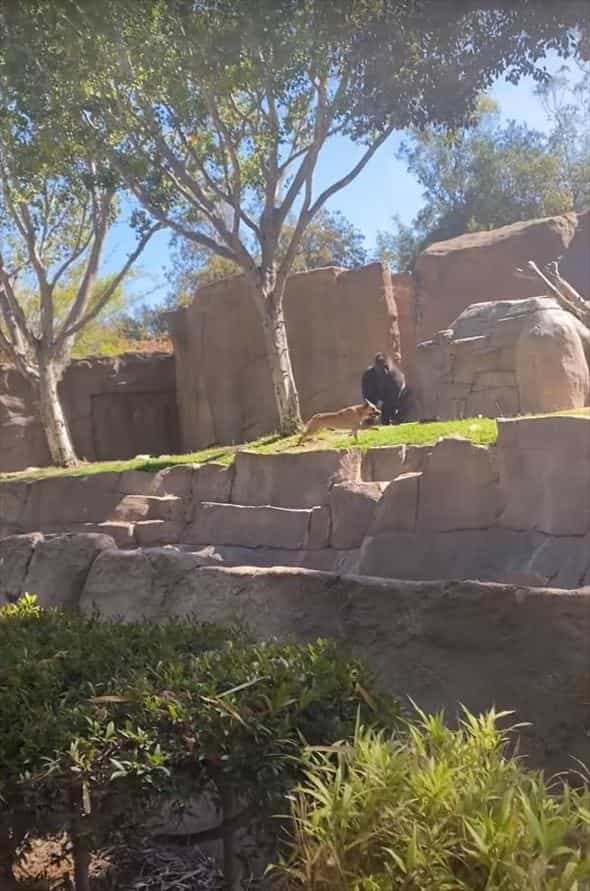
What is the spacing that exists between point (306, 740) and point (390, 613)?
1120 millimetres

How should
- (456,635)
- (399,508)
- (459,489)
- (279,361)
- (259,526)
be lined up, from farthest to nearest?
(279,361) < (259,526) < (399,508) < (459,489) < (456,635)

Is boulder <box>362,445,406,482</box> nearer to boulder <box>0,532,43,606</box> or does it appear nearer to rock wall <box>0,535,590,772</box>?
boulder <box>0,532,43,606</box>

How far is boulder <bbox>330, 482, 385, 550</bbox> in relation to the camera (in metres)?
9.53

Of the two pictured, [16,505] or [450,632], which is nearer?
[450,632]

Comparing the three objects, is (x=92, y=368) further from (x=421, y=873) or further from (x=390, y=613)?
(x=421, y=873)

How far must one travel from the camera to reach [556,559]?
7.82 metres

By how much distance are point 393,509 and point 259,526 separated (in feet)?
6.78

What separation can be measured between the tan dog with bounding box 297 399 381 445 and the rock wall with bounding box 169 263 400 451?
16.6ft

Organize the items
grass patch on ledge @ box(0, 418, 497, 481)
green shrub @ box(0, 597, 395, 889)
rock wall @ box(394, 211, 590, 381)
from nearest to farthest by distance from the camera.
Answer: green shrub @ box(0, 597, 395, 889) < grass patch on ledge @ box(0, 418, 497, 481) < rock wall @ box(394, 211, 590, 381)

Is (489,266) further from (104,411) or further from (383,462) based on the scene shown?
(104,411)

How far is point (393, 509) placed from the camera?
912 centimetres

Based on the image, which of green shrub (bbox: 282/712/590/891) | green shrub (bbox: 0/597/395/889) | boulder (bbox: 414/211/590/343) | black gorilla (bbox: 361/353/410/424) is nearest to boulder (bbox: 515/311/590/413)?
black gorilla (bbox: 361/353/410/424)

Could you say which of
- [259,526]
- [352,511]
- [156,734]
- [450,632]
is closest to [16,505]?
[259,526]

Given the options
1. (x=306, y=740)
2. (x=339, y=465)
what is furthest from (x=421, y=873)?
(x=339, y=465)
